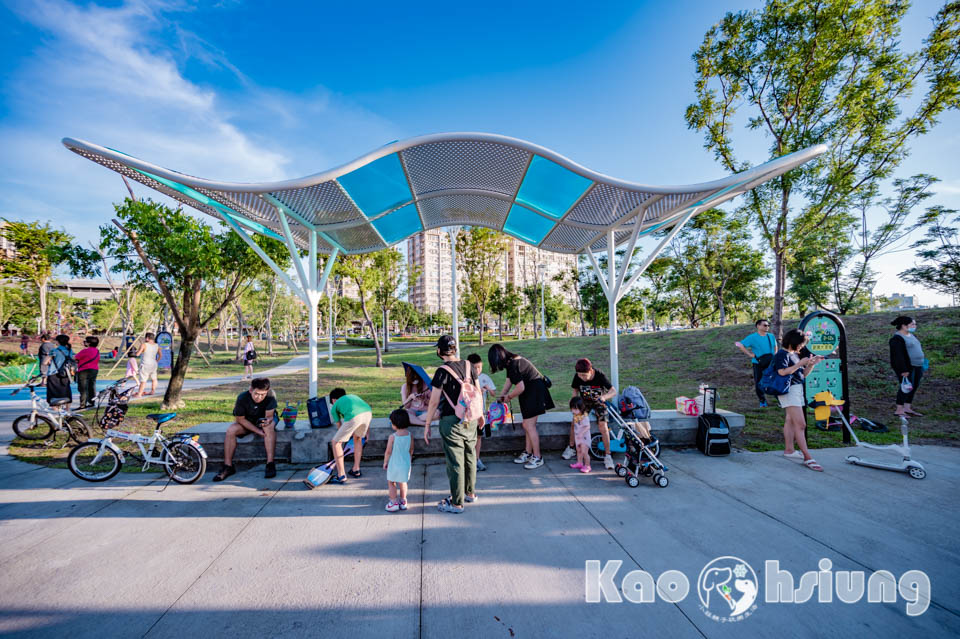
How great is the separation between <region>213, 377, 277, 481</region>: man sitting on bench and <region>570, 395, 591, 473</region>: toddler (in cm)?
428

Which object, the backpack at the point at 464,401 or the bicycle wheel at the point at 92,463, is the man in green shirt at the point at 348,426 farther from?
the bicycle wheel at the point at 92,463

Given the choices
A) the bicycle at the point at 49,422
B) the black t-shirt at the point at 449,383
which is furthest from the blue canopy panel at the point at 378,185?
the bicycle at the point at 49,422

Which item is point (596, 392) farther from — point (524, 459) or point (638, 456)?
point (524, 459)

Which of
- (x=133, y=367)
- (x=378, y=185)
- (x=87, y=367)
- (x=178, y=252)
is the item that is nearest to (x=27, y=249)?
(x=133, y=367)

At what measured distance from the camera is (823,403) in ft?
19.2

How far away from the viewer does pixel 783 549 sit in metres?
3.32

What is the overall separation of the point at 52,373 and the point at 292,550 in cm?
804

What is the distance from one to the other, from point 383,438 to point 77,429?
21.2ft

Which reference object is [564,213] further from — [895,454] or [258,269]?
[258,269]

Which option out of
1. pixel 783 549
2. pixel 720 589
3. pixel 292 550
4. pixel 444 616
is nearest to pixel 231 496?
Answer: pixel 292 550

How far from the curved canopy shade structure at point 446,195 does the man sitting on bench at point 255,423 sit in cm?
130

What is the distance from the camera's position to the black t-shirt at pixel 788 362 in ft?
17.5

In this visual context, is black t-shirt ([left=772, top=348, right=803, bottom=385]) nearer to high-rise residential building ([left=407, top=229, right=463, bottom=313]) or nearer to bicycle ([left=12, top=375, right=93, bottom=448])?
bicycle ([left=12, top=375, right=93, bottom=448])

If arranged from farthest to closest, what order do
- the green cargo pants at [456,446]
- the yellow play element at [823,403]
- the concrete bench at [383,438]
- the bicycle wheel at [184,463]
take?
the concrete bench at [383,438]
the yellow play element at [823,403]
the bicycle wheel at [184,463]
the green cargo pants at [456,446]
